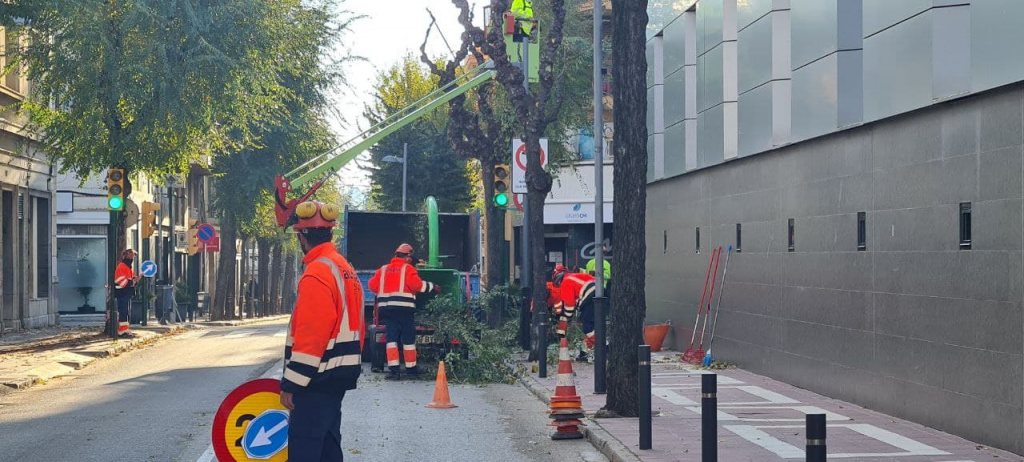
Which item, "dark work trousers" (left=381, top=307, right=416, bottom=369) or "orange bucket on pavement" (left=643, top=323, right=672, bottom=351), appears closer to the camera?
"dark work trousers" (left=381, top=307, right=416, bottom=369)

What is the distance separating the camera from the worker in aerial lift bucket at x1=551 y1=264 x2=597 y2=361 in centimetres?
2120

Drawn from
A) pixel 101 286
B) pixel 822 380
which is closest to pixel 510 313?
pixel 822 380

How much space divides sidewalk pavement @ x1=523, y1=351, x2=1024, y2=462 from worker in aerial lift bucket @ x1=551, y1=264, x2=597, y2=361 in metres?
4.13

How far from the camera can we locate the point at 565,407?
12195 millimetres

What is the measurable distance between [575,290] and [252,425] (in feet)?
47.2

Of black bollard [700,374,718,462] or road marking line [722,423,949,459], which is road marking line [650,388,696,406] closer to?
road marking line [722,423,949,459]

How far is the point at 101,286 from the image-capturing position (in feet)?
137

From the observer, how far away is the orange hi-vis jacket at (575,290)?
2119cm

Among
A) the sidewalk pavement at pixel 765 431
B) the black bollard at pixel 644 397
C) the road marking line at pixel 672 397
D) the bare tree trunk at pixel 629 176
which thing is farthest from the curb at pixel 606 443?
the road marking line at pixel 672 397

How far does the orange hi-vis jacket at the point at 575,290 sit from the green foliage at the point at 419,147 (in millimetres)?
30857

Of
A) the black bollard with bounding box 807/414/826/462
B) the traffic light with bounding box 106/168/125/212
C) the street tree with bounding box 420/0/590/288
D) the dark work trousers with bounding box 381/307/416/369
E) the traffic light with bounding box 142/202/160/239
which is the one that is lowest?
the dark work trousers with bounding box 381/307/416/369

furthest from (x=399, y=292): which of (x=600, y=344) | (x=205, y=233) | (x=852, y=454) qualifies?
(x=205, y=233)

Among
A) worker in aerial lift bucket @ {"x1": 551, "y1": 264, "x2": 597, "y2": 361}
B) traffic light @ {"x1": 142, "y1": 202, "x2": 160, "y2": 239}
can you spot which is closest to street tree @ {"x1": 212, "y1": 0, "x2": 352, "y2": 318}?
traffic light @ {"x1": 142, "y1": 202, "x2": 160, "y2": 239}

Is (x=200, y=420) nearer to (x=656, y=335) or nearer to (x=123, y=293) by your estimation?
(x=656, y=335)
